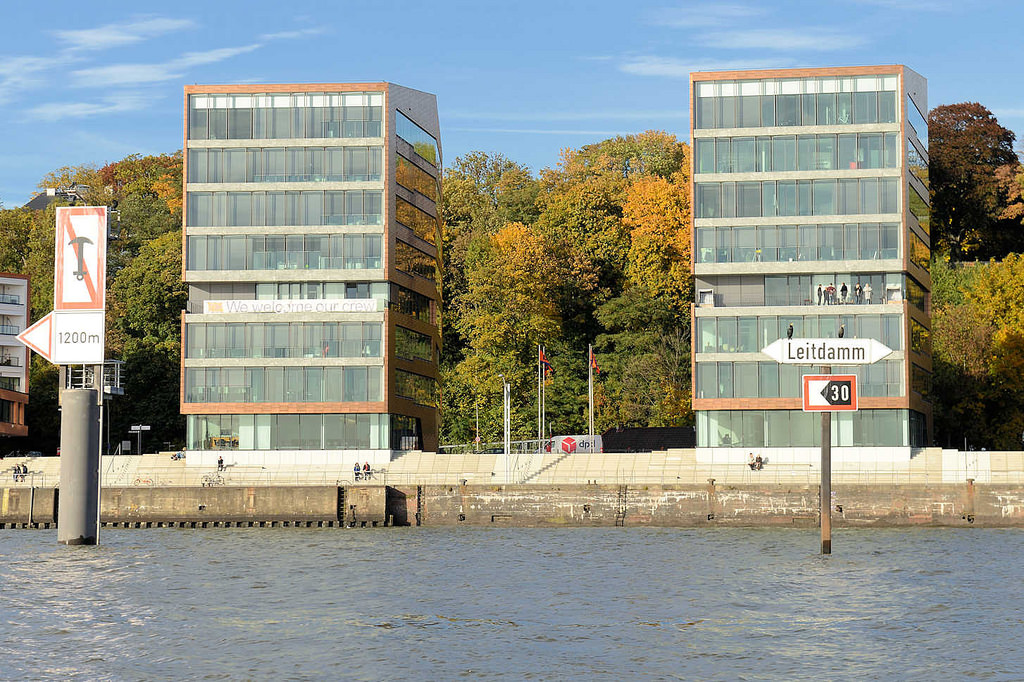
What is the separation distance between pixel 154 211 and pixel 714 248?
74.0m

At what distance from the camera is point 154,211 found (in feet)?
523

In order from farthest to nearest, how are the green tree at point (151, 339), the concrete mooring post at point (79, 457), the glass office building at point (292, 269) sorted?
the green tree at point (151, 339) → the glass office building at point (292, 269) → the concrete mooring post at point (79, 457)

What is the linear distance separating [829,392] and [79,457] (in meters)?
33.5

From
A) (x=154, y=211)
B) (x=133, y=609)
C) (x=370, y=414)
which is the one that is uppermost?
(x=154, y=211)

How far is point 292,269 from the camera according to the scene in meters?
112

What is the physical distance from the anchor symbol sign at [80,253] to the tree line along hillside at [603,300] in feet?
206

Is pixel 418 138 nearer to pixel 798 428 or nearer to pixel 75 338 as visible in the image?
pixel 798 428

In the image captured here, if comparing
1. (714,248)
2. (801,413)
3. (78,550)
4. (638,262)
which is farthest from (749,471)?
(78,550)

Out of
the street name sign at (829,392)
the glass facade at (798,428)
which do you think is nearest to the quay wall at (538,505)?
the glass facade at (798,428)

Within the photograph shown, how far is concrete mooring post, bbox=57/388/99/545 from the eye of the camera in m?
67.9

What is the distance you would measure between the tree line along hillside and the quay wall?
3304 centimetres

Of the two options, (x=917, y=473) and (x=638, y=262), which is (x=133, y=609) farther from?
(x=638, y=262)

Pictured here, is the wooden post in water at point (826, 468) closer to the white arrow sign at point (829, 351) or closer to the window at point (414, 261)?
the white arrow sign at point (829, 351)

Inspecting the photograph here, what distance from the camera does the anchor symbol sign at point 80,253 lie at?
6825 cm
